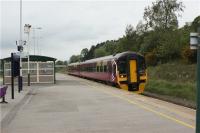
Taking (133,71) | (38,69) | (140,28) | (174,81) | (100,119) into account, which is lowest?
(100,119)

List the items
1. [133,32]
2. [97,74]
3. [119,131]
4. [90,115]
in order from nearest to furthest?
[119,131] → [90,115] → [97,74] → [133,32]

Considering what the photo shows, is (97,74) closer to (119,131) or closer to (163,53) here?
(163,53)

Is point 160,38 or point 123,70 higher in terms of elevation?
point 160,38

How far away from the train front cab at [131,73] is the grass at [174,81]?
2.49 m

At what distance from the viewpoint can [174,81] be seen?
50.6 meters

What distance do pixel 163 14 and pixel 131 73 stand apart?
4843cm

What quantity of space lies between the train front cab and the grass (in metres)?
2.49

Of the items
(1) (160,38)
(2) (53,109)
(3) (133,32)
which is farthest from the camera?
(3) (133,32)

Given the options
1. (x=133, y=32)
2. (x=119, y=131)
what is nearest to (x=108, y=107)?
(x=119, y=131)

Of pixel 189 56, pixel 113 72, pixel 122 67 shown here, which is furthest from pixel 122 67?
pixel 189 56

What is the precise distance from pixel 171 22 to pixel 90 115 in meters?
64.9

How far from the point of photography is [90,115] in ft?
52.7

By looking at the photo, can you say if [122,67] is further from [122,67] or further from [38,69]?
[38,69]

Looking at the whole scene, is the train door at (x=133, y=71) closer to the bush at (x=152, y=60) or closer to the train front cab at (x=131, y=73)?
the train front cab at (x=131, y=73)
